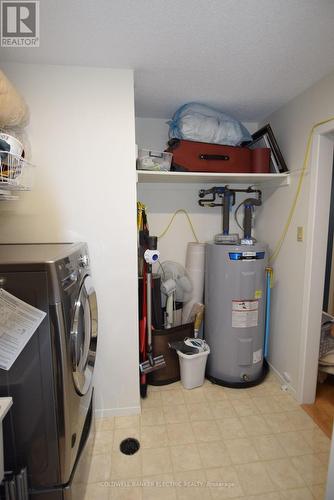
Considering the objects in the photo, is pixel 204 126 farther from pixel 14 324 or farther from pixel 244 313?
pixel 14 324

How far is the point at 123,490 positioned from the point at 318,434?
126cm

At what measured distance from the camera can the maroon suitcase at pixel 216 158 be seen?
2033mm

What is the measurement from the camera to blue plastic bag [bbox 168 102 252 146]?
202 centimetres

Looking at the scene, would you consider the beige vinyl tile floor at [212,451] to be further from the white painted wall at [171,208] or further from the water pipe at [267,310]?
the white painted wall at [171,208]

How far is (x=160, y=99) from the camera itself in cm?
200

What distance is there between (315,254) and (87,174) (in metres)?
1.64

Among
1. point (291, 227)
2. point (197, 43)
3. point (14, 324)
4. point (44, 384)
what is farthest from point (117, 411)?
point (197, 43)

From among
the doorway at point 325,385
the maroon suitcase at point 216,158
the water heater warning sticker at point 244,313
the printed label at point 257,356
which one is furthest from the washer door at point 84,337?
the doorway at point 325,385

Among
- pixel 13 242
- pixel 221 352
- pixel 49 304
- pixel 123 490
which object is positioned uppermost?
pixel 13 242

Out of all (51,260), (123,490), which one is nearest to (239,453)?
(123,490)

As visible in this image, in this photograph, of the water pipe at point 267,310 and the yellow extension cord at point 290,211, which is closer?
the yellow extension cord at point 290,211

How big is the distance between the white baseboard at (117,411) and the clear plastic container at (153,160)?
1.75 m

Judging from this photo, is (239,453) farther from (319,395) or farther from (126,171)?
(126,171)

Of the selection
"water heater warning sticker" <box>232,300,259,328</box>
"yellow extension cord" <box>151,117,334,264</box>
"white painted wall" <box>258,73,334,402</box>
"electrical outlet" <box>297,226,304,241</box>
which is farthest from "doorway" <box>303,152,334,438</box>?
"electrical outlet" <box>297,226,304,241</box>
